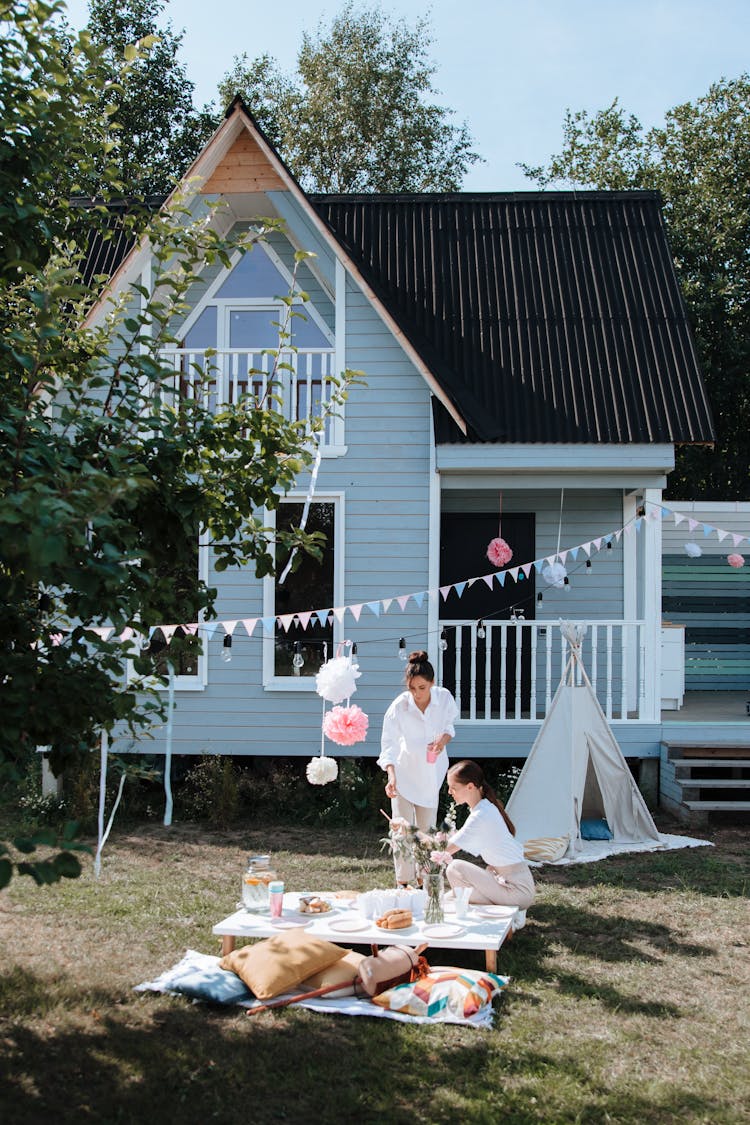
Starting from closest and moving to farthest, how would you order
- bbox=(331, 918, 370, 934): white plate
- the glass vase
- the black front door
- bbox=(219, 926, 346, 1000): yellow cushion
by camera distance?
1. bbox=(219, 926, 346, 1000): yellow cushion
2. bbox=(331, 918, 370, 934): white plate
3. the glass vase
4. the black front door

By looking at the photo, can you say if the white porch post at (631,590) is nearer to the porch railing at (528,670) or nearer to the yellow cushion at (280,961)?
the porch railing at (528,670)

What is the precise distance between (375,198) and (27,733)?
36.3 ft

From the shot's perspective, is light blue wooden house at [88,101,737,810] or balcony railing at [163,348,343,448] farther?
balcony railing at [163,348,343,448]

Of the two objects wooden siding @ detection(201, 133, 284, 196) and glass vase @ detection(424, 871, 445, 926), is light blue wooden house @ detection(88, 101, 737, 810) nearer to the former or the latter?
wooden siding @ detection(201, 133, 284, 196)

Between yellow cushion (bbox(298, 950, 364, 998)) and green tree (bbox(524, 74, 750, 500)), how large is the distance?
1834 centimetres

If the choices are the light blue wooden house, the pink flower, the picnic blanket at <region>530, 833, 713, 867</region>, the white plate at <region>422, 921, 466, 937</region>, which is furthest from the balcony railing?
the white plate at <region>422, 921, 466, 937</region>

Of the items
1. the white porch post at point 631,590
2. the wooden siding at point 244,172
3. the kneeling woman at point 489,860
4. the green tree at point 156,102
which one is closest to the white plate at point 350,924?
the kneeling woman at point 489,860

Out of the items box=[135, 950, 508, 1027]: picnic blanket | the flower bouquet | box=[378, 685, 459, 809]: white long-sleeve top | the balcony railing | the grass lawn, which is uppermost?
the balcony railing

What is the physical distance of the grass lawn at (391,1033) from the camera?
4.57 m

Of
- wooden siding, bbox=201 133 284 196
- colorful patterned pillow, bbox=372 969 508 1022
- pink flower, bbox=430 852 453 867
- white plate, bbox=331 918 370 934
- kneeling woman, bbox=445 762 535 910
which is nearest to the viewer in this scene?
colorful patterned pillow, bbox=372 969 508 1022

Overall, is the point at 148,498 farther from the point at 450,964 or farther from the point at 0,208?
the point at 450,964

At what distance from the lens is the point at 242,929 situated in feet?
20.3

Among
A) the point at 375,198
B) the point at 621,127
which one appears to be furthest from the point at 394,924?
the point at 621,127

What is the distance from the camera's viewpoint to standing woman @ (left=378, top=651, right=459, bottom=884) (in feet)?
25.6
